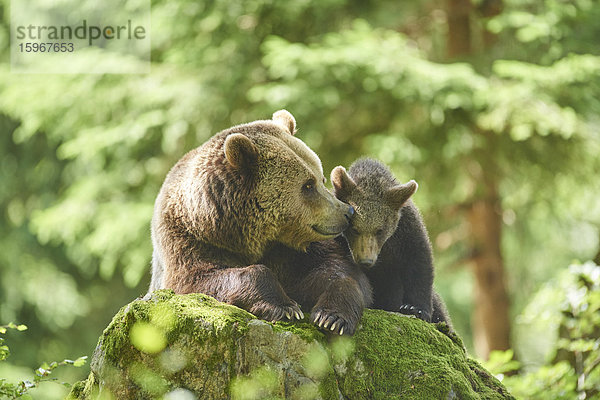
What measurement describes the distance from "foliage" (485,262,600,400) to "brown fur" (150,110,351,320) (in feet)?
8.17

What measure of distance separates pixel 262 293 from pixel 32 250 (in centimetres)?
1382

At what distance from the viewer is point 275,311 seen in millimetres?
3799

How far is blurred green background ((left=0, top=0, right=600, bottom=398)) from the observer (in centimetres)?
884

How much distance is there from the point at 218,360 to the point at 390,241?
214 centimetres

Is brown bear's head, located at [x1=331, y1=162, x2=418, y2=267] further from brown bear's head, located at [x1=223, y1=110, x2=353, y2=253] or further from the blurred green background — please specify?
the blurred green background

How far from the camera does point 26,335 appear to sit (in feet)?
54.5

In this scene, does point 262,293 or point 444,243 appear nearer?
point 262,293

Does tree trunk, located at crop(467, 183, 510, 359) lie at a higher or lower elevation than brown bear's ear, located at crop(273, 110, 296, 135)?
lower

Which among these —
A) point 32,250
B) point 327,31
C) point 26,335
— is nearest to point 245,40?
point 327,31

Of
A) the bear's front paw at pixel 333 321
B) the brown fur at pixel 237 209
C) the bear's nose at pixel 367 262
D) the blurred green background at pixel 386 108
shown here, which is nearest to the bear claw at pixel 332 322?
the bear's front paw at pixel 333 321

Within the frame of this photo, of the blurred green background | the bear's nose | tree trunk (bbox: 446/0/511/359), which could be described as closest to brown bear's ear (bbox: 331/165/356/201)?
the bear's nose

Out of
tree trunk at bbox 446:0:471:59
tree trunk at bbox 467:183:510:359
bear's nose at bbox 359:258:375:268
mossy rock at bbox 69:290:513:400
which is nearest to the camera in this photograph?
mossy rock at bbox 69:290:513:400

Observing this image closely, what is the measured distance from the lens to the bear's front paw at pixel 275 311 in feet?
12.4

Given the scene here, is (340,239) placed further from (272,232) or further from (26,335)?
(26,335)
